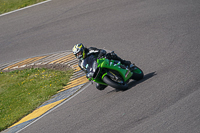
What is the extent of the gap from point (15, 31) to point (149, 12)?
24.1 feet

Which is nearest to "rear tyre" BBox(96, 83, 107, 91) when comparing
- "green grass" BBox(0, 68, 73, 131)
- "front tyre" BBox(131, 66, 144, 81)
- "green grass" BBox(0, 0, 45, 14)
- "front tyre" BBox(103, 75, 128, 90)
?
"front tyre" BBox(103, 75, 128, 90)

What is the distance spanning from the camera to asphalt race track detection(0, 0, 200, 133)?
6.82 m

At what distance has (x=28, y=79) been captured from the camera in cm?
1242

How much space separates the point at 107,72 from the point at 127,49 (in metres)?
3.43

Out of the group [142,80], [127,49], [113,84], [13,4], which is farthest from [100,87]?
[13,4]

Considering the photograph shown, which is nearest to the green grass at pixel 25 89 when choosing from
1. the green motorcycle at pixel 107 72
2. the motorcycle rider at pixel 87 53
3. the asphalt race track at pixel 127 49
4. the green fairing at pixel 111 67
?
the asphalt race track at pixel 127 49

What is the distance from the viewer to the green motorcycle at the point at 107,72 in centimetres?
814

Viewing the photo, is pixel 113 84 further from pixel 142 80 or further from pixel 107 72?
pixel 142 80

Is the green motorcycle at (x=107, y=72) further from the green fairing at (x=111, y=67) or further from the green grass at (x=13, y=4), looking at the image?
the green grass at (x=13, y=4)

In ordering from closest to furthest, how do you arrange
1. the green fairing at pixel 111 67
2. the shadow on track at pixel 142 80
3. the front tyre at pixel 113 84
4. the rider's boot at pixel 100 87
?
the front tyre at pixel 113 84 → the green fairing at pixel 111 67 → the shadow on track at pixel 142 80 → the rider's boot at pixel 100 87

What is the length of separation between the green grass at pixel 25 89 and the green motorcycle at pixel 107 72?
287 cm

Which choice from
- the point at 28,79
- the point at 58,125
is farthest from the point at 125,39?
the point at 58,125

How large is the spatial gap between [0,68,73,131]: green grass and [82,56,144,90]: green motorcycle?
287 cm

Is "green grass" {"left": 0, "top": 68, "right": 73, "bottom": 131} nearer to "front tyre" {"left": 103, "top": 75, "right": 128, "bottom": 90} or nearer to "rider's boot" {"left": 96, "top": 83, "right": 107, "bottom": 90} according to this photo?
"rider's boot" {"left": 96, "top": 83, "right": 107, "bottom": 90}
